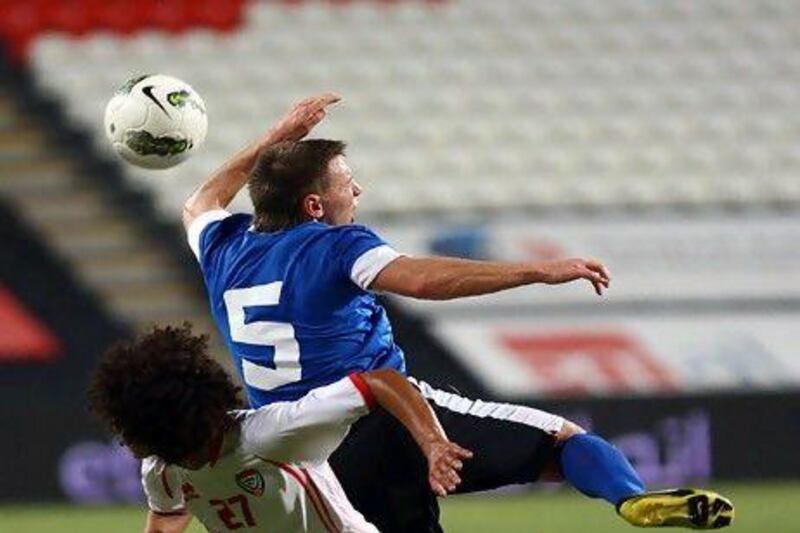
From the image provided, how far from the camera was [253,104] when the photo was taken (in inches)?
554

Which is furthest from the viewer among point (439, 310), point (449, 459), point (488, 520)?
point (439, 310)

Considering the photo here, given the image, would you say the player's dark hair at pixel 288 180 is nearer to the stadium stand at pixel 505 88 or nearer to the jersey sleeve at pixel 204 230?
the jersey sleeve at pixel 204 230

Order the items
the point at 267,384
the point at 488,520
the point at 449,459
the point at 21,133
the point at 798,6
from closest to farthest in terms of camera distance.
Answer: the point at 449,459 < the point at 267,384 < the point at 488,520 < the point at 21,133 < the point at 798,6

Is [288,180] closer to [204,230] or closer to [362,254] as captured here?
[204,230]

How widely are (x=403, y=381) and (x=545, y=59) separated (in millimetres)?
9832

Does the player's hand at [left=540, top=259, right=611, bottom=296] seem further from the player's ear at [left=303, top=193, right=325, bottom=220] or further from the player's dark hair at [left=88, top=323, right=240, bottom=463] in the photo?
the player's ear at [left=303, top=193, right=325, bottom=220]

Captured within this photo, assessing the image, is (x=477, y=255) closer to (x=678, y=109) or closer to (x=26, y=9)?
(x=678, y=109)

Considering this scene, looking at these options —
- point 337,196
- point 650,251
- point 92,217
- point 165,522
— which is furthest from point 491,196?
point 165,522

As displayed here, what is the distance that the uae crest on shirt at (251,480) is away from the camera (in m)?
4.73

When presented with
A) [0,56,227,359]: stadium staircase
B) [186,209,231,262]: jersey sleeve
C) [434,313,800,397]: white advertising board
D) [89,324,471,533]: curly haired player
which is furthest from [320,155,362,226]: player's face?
[0,56,227,359]: stadium staircase

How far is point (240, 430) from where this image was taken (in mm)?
4730

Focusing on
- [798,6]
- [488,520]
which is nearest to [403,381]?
[488,520]

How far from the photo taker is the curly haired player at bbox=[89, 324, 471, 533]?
457cm

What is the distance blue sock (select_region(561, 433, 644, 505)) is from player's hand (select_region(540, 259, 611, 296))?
80cm
